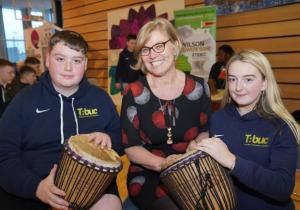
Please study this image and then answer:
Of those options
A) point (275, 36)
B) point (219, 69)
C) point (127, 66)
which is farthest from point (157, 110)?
point (127, 66)

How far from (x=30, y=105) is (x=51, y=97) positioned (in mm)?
130

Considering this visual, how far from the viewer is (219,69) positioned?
4.94 m

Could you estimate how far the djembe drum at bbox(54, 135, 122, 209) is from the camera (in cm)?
135

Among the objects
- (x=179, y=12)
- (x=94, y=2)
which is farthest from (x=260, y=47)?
(x=94, y=2)

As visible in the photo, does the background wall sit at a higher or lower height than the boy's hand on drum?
higher

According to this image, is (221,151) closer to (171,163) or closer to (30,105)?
(171,163)

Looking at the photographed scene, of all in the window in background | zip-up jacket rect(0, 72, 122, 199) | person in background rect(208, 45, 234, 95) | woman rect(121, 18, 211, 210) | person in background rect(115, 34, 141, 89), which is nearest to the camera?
zip-up jacket rect(0, 72, 122, 199)

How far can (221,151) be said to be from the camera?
1352 mm

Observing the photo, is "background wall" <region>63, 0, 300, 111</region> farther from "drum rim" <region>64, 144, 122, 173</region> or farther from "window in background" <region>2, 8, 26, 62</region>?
"window in background" <region>2, 8, 26, 62</region>

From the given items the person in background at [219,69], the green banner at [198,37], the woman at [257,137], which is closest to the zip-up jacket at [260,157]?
the woman at [257,137]

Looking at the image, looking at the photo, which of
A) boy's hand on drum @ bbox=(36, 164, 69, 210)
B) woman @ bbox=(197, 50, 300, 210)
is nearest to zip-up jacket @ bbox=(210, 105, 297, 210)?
woman @ bbox=(197, 50, 300, 210)

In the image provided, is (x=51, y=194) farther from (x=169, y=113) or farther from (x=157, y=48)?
(x=157, y=48)

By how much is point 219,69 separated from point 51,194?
398 cm

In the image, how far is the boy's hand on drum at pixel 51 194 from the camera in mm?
1394
